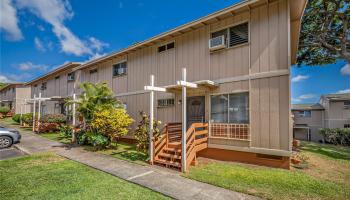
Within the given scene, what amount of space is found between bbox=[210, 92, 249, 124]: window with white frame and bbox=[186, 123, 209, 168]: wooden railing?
2.40 ft

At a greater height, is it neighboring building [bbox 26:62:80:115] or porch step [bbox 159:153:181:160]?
neighboring building [bbox 26:62:80:115]

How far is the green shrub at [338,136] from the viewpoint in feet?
62.6

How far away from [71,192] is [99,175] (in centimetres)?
127

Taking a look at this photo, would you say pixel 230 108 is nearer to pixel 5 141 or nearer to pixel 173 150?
pixel 173 150

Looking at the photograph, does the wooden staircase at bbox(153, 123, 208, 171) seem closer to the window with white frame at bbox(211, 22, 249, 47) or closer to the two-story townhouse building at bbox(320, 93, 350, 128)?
the window with white frame at bbox(211, 22, 249, 47)

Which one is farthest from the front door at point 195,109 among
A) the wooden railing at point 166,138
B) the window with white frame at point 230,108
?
the wooden railing at point 166,138

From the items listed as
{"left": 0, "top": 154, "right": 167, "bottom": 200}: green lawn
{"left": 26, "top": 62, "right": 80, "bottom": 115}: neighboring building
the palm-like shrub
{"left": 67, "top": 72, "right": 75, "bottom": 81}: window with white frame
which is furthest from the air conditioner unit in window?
{"left": 67, "top": 72, "right": 75, "bottom": 81}: window with white frame

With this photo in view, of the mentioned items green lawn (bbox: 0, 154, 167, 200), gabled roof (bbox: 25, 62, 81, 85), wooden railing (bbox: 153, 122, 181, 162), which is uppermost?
gabled roof (bbox: 25, 62, 81, 85)

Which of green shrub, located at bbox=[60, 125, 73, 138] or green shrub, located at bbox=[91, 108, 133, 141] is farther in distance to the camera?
green shrub, located at bbox=[60, 125, 73, 138]

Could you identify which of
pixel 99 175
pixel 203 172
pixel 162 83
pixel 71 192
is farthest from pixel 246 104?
pixel 71 192

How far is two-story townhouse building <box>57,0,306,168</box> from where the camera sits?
264 inches

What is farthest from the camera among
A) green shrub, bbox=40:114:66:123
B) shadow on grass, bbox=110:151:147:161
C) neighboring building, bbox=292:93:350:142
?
neighboring building, bbox=292:93:350:142

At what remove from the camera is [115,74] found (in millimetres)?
13688

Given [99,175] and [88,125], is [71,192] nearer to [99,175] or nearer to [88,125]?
[99,175]
